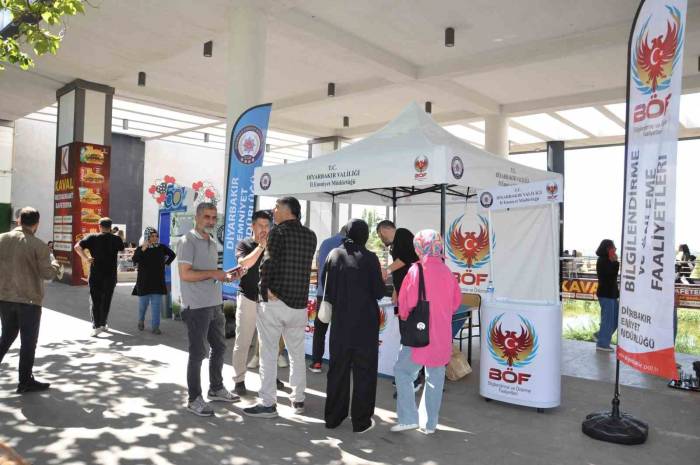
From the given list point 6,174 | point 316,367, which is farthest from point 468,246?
point 6,174

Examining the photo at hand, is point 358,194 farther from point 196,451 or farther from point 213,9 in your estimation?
point 196,451

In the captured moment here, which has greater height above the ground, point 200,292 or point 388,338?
point 200,292

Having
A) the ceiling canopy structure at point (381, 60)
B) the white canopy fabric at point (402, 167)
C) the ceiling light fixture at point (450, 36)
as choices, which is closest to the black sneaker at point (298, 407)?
the white canopy fabric at point (402, 167)

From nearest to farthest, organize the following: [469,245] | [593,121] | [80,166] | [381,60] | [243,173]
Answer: [243,173]
[469,245]
[381,60]
[80,166]
[593,121]

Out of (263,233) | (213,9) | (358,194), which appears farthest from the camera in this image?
(213,9)

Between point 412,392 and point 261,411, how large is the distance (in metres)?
1.13

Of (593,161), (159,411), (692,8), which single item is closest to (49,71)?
(159,411)

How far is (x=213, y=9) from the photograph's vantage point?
8.72 m

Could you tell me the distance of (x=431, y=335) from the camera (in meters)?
3.65


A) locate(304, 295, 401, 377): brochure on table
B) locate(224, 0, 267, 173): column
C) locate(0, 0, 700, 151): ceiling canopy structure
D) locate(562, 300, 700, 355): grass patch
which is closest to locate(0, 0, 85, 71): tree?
locate(304, 295, 401, 377): brochure on table

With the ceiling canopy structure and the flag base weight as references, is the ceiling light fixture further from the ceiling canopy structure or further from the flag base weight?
the flag base weight

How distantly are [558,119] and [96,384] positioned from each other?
14.5 metres

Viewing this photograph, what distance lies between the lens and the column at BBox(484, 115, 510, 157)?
14.7 meters

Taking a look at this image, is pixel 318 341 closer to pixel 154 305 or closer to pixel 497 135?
pixel 154 305
